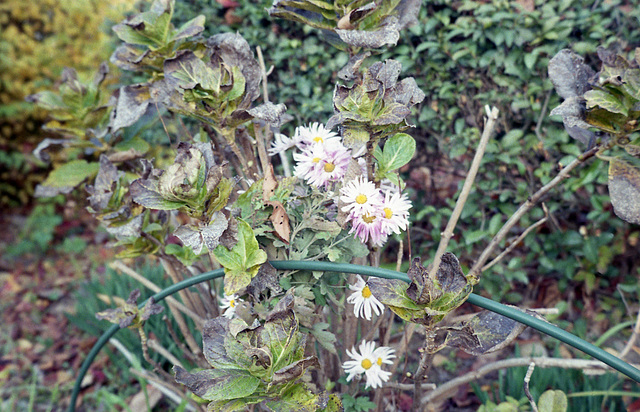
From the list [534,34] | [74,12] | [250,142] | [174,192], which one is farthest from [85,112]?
[74,12]

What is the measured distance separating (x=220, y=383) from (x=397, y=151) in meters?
0.52

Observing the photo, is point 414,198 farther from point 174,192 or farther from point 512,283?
point 174,192

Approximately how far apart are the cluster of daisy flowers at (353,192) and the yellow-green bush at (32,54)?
9.85ft

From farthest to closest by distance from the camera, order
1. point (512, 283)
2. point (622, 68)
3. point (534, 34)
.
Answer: point (512, 283), point (534, 34), point (622, 68)

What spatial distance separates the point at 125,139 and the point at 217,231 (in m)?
0.85

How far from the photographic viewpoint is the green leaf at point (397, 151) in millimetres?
837

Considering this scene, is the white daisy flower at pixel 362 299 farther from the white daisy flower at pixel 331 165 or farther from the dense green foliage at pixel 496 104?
the dense green foliage at pixel 496 104

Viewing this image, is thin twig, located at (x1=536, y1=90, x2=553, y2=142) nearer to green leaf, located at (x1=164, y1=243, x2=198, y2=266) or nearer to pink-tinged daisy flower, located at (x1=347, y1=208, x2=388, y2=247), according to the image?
pink-tinged daisy flower, located at (x1=347, y1=208, x2=388, y2=247)

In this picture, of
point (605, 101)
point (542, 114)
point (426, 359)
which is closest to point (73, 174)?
point (426, 359)

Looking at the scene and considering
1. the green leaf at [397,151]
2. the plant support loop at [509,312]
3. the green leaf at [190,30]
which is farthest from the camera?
the green leaf at [190,30]

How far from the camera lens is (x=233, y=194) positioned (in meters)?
→ 1.07

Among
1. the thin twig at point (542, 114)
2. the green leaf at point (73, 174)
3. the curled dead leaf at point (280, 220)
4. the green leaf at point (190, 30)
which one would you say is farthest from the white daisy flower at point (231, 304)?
the thin twig at point (542, 114)

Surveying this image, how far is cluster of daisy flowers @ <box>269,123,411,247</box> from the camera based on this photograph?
795mm

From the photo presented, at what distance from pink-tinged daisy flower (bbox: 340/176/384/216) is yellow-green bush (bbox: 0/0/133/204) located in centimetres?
313
